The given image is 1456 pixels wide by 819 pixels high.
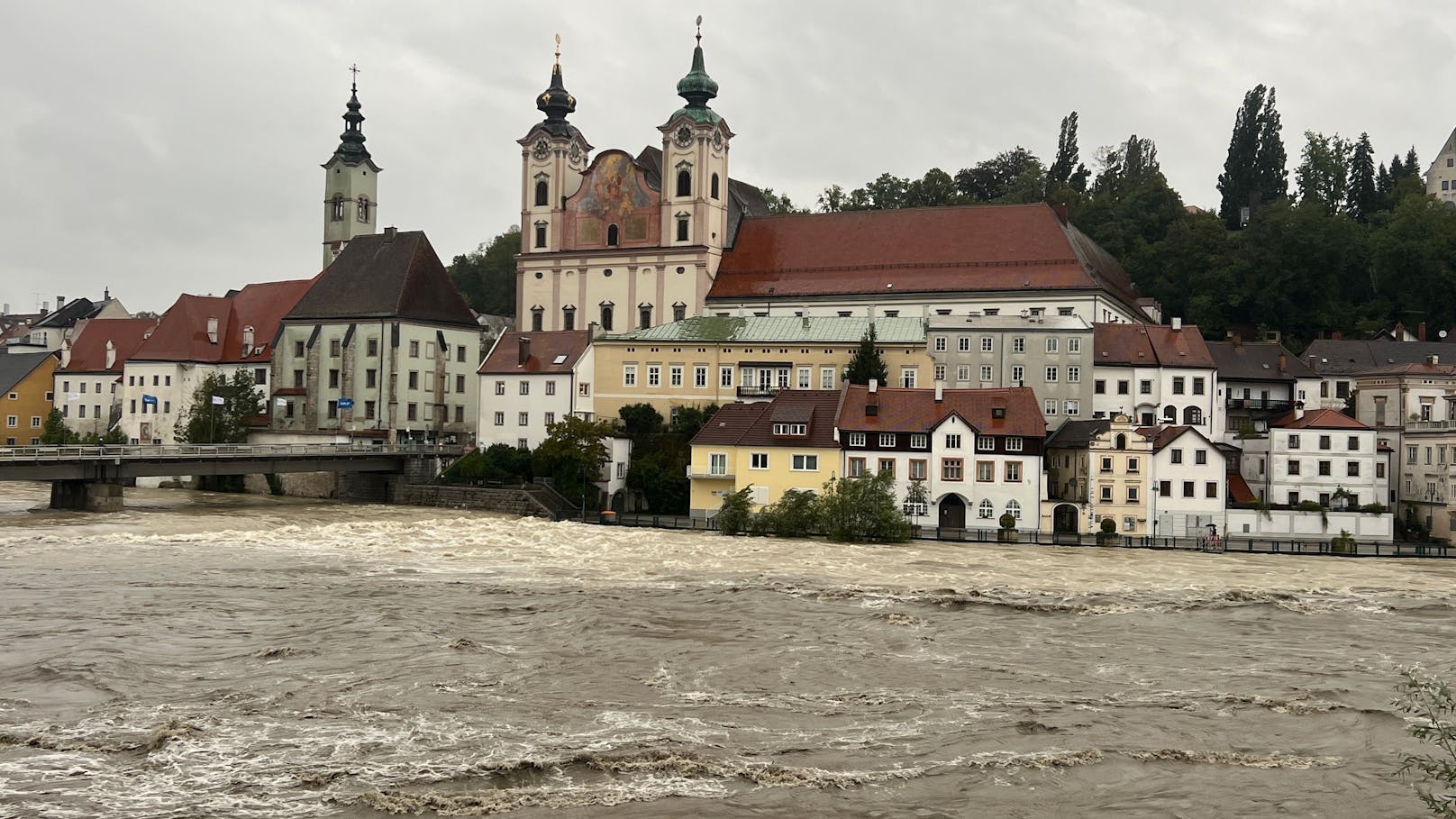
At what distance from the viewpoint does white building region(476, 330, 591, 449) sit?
233 feet

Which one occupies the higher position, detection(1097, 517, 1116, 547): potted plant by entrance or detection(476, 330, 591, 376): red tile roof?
detection(476, 330, 591, 376): red tile roof

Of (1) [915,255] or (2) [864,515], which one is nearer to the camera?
(2) [864,515]

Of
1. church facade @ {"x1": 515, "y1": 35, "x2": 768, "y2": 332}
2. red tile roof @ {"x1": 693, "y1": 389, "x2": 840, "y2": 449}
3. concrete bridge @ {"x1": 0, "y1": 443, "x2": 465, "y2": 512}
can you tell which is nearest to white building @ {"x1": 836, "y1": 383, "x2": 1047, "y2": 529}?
red tile roof @ {"x1": 693, "y1": 389, "x2": 840, "y2": 449}

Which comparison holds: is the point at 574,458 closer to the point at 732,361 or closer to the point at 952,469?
the point at 732,361

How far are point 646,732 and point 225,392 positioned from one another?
66916 millimetres

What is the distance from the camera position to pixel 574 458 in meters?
64.2

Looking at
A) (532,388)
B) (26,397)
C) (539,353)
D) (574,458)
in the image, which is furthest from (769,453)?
(26,397)

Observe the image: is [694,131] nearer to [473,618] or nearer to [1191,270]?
[1191,270]

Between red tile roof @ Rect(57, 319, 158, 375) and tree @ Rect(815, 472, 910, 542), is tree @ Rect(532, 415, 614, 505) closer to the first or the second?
tree @ Rect(815, 472, 910, 542)

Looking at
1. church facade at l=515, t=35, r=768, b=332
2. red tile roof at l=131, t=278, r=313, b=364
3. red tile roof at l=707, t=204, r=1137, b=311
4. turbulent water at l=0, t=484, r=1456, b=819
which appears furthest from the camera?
red tile roof at l=131, t=278, r=313, b=364

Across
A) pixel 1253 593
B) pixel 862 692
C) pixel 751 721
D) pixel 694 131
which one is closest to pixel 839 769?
pixel 751 721

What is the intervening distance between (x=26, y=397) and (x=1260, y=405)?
75.6 m

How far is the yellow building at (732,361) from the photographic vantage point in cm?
6994

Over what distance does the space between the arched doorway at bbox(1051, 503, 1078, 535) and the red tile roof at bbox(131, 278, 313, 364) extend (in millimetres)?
48959
